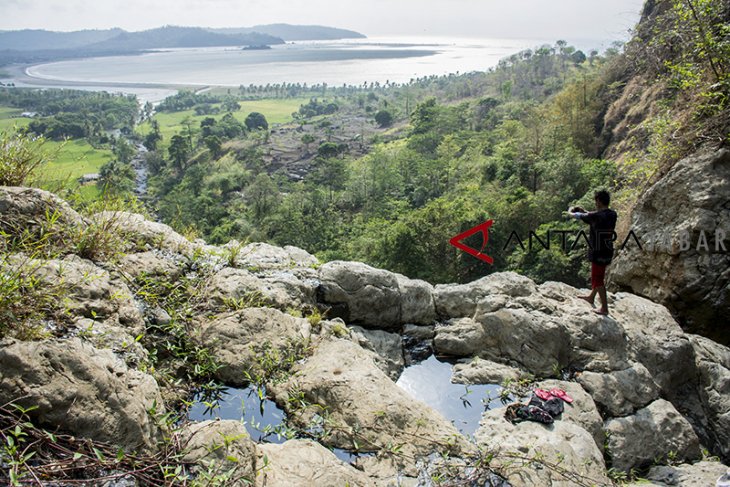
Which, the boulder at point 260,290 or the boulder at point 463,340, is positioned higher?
the boulder at point 260,290

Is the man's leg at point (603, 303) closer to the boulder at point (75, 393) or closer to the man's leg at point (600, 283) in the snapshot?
the man's leg at point (600, 283)

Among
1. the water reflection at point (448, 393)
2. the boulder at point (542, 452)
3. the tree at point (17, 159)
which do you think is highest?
the tree at point (17, 159)

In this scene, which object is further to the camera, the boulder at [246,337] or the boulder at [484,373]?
the boulder at [484,373]

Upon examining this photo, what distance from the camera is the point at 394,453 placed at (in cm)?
329

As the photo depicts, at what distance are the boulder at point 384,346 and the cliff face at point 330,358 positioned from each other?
0.02 meters

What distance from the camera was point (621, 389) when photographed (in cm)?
456

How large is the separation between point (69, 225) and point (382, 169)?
123ft

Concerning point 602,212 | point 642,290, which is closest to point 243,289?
point 602,212

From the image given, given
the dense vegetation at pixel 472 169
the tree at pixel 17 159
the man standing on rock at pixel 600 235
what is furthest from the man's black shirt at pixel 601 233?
the tree at pixel 17 159

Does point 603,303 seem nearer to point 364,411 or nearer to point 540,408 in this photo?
point 540,408

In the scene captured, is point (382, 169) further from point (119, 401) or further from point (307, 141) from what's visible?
point (119, 401)

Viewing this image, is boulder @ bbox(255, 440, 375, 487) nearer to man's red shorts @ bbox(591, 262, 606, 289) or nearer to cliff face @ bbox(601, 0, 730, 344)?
man's red shorts @ bbox(591, 262, 606, 289)

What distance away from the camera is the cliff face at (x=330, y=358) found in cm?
276

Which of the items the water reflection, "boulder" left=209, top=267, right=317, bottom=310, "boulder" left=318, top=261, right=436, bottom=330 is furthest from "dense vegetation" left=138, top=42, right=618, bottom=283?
the water reflection
